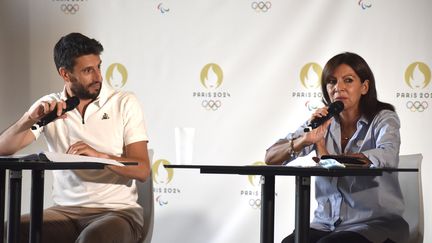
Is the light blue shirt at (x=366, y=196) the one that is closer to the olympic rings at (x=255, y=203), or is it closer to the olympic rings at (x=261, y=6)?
the olympic rings at (x=255, y=203)

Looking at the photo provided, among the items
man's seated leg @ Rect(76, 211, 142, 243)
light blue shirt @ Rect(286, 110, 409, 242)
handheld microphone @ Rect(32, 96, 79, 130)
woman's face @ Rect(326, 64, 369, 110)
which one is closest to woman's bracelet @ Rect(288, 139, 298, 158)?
light blue shirt @ Rect(286, 110, 409, 242)

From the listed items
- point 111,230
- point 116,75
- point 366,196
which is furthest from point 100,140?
point 366,196

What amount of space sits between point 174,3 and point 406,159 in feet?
5.46

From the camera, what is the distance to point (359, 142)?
3186 millimetres

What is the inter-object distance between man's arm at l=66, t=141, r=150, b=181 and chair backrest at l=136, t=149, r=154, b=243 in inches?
6.7

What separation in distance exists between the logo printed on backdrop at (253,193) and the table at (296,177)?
133 centimetres

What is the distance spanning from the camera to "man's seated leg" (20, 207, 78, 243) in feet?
10.2

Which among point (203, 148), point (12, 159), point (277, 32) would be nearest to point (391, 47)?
point (277, 32)

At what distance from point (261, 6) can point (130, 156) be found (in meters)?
1.39

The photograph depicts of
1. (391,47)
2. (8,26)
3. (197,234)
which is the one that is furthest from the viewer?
(8,26)

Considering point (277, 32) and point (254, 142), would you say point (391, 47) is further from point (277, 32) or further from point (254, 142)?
point (254, 142)

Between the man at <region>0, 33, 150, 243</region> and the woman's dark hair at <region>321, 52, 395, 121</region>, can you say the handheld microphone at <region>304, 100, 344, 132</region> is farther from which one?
the man at <region>0, 33, 150, 243</region>

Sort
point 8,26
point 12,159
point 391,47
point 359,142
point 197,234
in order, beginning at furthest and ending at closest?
point 8,26
point 197,234
point 391,47
point 359,142
point 12,159

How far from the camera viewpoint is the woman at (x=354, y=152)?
3037 millimetres
